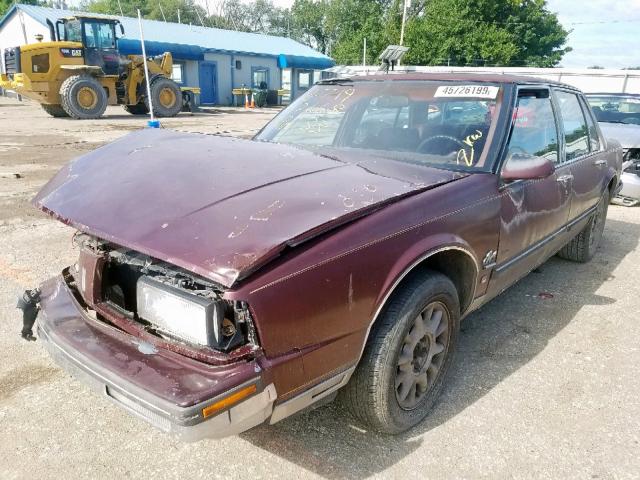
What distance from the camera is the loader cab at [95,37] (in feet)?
56.8

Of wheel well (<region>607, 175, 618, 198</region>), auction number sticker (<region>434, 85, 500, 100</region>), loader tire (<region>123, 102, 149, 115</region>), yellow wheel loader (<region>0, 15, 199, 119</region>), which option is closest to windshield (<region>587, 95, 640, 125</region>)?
wheel well (<region>607, 175, 618, 198</region>)

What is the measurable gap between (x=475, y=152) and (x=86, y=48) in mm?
17798

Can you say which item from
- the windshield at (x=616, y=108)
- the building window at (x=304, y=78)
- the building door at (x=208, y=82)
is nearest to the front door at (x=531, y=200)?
the windshield at (x=616, y=108)

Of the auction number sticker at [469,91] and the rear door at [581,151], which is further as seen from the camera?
the rear door at [581,151]

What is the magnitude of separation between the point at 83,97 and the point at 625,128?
51.6ft

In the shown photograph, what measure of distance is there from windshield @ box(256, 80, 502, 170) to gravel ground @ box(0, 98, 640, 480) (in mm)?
1258

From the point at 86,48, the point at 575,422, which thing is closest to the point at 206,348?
the point at 575,422

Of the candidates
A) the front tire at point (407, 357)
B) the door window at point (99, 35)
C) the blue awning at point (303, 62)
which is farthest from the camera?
the blue awning at point (303, 62)

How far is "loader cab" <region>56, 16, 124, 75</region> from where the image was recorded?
56.8 feet

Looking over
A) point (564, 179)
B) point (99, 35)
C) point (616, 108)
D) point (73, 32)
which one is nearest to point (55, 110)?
point (73, 32)

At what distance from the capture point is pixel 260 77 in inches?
1286

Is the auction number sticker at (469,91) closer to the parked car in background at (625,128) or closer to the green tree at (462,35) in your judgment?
the parked car in background at (625,128)

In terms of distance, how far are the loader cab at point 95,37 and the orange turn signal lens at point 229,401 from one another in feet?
59.8

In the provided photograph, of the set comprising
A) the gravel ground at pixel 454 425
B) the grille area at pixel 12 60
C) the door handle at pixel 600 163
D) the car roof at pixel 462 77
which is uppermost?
the grille area at pixel 12 60
